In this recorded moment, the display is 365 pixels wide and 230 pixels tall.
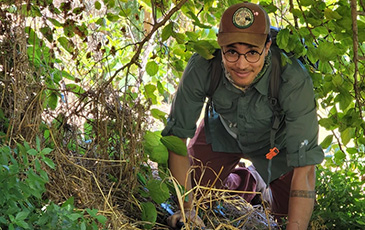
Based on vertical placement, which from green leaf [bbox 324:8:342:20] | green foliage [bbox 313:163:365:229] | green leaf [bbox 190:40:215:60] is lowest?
green foliage [bbox 313:163:365:229]

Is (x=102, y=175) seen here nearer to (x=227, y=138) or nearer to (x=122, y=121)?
(x=122, y=121)

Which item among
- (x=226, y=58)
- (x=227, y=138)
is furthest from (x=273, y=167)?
(x=226, y=58)

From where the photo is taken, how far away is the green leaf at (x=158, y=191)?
2912mm

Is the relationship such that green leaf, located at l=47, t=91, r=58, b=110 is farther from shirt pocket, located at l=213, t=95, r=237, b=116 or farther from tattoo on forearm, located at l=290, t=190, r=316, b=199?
tattoo on forearm, located at l=290, t=190, r=316, b=199

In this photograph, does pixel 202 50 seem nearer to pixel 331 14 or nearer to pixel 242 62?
pixel 242 62

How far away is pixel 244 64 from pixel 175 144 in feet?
1.74

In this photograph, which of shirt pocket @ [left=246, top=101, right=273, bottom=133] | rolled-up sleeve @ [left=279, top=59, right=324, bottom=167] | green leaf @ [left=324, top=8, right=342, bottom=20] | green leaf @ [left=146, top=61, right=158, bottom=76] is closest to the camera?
green leaf @ [left=324, top=8, right=342, bottom=20]

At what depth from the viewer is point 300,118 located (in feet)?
9.87

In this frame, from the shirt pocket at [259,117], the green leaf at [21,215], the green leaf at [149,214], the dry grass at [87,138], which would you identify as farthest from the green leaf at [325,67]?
the green leaf at [21,215]

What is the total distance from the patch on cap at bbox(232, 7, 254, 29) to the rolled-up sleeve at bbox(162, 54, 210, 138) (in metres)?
0.29

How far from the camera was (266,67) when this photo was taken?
10.1 ft

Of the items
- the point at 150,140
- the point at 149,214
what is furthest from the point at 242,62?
the point at 149,214

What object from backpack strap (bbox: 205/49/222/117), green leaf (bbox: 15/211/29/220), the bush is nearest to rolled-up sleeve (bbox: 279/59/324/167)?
backpack strap (bbox: 205/49/222/117)

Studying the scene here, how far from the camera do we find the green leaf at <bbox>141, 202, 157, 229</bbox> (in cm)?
289
